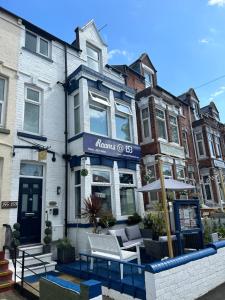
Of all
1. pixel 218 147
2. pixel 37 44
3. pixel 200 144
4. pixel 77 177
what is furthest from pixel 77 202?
pixel 218 147

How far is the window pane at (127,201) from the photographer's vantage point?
10.4 m

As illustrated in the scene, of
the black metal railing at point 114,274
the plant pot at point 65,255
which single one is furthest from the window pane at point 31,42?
the black metal railing at point 114,274

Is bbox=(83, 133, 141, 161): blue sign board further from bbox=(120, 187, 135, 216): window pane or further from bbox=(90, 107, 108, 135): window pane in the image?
bbox=(120, 187, 135, 216): window pane

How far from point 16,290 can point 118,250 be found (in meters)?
2.62

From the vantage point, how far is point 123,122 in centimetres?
1191

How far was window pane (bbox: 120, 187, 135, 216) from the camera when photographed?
10.4 meters

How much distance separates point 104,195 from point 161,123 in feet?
21.9

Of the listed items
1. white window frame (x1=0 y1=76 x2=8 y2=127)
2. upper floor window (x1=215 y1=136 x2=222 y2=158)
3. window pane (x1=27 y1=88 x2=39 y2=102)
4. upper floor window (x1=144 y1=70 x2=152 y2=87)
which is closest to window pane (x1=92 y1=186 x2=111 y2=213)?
white window frame (x1=0 y1=76 x2=8 y2=127)

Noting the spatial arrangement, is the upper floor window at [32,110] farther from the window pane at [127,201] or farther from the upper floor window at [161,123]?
the upper floor window at [161,123]

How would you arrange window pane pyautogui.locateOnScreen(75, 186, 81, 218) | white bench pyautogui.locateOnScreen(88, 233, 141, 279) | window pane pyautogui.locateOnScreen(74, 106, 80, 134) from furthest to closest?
window pane pyautogui.locateOnScreen(74, 106, 80, 134) < window pane pyautogui.locateOnScreen(75, 186, 81, 218) < white bench pyautogui.locateOnScreen(88, 233, 141, 279)

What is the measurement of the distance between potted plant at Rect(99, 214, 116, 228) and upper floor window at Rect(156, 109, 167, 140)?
6534 millimetres

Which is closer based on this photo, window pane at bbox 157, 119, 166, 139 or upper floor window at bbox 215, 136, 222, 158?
window pane at bbox 157, 119, 166, 139

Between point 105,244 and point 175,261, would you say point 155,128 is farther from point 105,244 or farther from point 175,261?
point 175,261

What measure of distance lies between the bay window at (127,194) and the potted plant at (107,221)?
3.76ft
